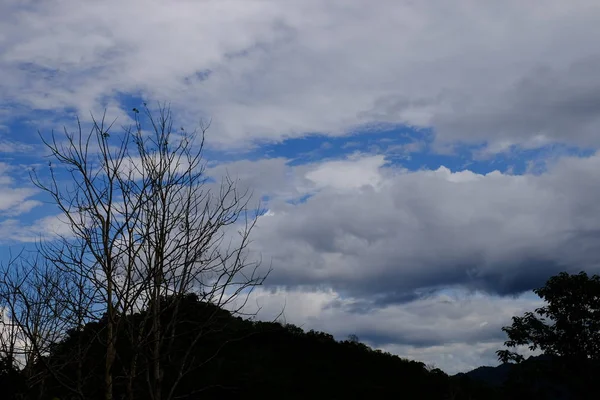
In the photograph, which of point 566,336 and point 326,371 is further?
point 326,371

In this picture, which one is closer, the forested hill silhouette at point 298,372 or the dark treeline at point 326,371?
the dark treeline at point 326,371

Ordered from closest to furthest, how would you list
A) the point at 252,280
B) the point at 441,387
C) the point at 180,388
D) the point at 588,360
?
the point at 252,280 → the point at 588,360 → the point at 180,388 → the point at 441,387

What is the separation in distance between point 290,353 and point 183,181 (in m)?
31.2

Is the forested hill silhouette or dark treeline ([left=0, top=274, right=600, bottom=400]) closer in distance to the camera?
dark treeline ([left=0, top=274, right=600, bottom=400])

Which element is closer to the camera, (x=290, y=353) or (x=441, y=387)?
A: (x=441, y=387)

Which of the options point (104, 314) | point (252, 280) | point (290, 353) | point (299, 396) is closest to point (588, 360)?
point (299, 396)

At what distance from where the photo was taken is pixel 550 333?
2773 centimetres

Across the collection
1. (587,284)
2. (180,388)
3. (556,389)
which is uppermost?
(587,284)

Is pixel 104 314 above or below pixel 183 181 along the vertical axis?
below

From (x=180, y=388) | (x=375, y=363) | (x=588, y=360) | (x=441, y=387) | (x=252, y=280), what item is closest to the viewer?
(x=252, y=280)

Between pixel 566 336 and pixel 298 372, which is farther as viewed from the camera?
pixel 298 372

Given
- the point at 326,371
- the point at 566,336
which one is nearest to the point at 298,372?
the point at 326,371

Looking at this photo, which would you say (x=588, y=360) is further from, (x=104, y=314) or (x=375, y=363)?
(x=104, y=314)

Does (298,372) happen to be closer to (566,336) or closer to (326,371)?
(326,371)
